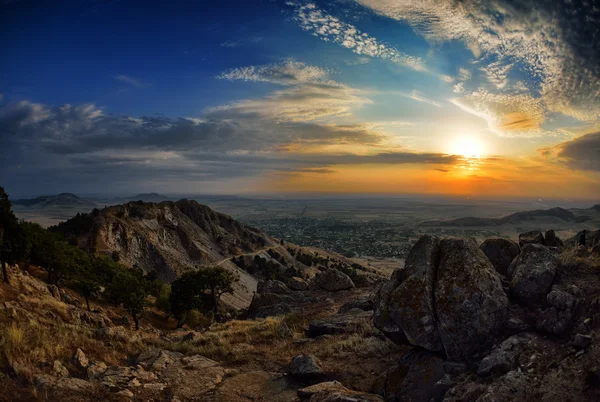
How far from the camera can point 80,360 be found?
40.6 ft

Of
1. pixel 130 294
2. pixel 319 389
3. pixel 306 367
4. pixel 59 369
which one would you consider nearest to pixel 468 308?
pixel 319 389

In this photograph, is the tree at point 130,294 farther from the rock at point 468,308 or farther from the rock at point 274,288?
the rock at point 468,308

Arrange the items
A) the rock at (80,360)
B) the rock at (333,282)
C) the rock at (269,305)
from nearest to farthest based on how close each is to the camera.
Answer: the rock at (80,360), the rock at (269,305), the rock at (333,282)

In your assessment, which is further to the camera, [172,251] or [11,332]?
[172,251]

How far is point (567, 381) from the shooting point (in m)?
→ 8.15

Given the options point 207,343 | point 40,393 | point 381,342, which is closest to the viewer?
point 40,393

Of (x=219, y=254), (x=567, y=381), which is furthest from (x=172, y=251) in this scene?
(x=567, y=381)

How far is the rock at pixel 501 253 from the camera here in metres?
18.2

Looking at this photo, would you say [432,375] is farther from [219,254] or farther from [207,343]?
[219,254]

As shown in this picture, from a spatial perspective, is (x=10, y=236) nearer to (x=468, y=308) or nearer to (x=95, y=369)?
(x=95, y=369)

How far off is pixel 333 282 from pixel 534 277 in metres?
32.3

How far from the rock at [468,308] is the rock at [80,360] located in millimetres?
12688

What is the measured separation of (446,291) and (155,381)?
11.0 m

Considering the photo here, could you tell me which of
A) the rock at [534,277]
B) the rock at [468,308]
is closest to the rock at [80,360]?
the rock at [468,308]
